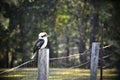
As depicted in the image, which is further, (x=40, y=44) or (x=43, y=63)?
(x=40, y=44)

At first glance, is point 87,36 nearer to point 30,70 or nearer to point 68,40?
point 68,40

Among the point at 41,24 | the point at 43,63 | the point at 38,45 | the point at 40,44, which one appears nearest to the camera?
the point at 43,63

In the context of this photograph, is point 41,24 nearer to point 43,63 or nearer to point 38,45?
point 38,45

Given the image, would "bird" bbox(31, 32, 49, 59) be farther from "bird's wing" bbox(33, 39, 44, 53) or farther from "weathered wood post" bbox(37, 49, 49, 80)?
"weathered wood post" bbox(37, 49, 49, 80)

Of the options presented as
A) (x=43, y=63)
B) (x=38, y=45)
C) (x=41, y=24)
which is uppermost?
(x=41, y=24)

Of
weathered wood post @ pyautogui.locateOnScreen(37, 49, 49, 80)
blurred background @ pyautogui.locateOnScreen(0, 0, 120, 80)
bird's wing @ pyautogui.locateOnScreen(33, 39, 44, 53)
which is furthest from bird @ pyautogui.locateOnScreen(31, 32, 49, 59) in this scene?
blurred background @ pyautogui.locateOnScreen(0, 0, 120, 80)

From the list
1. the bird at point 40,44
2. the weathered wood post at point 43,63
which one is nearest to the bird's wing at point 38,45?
the bird at point 40,44

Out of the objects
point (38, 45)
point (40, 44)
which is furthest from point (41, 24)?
point (38, 45)

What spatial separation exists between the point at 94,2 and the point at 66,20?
3.46 m

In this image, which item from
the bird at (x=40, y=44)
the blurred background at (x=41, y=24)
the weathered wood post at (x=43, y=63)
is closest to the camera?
the weathered wood post at (x=43, y=63)

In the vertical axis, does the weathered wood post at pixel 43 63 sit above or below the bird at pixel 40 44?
below

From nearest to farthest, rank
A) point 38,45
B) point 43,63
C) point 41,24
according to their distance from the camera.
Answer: point 43,63 < point 38,45 < point 41,24

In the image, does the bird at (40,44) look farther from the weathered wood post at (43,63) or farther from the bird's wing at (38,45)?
→ the weathered wood post at (43,63)

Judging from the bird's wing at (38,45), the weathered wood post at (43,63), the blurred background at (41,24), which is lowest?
the weathered wood post at (43,63)
